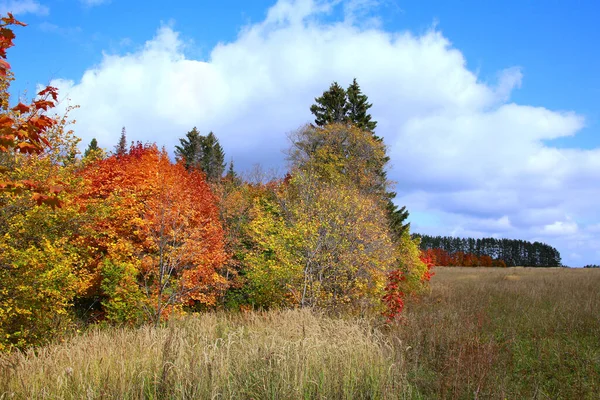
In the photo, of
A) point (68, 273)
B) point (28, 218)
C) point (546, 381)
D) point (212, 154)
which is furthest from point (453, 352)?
point (212, 154)

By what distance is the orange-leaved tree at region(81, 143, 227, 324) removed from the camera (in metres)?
13.8

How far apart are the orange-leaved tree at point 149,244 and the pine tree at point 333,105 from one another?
1233 centimetres

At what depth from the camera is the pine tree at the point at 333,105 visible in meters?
32.5

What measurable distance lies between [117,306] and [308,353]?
10.8 m

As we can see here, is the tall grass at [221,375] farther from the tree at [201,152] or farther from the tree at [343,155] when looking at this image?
the tree at [201,152]

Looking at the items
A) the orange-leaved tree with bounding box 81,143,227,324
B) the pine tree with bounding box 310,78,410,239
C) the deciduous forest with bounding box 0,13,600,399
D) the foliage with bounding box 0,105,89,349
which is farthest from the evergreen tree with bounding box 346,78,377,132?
the foliage with bounding box 0,105,89,349

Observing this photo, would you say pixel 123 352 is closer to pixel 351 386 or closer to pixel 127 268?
pixel 351 386

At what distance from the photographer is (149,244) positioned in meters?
17.6

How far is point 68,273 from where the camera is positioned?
35.3 feet

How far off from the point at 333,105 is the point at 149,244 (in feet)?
67.7

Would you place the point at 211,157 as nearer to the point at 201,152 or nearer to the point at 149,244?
the point at 201,152

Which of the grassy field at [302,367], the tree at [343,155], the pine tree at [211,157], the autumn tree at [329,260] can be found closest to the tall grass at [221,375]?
the grassy field at [302,367]

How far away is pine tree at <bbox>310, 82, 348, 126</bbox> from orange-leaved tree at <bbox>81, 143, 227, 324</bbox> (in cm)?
1233

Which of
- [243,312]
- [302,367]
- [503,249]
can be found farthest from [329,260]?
[503,249]
